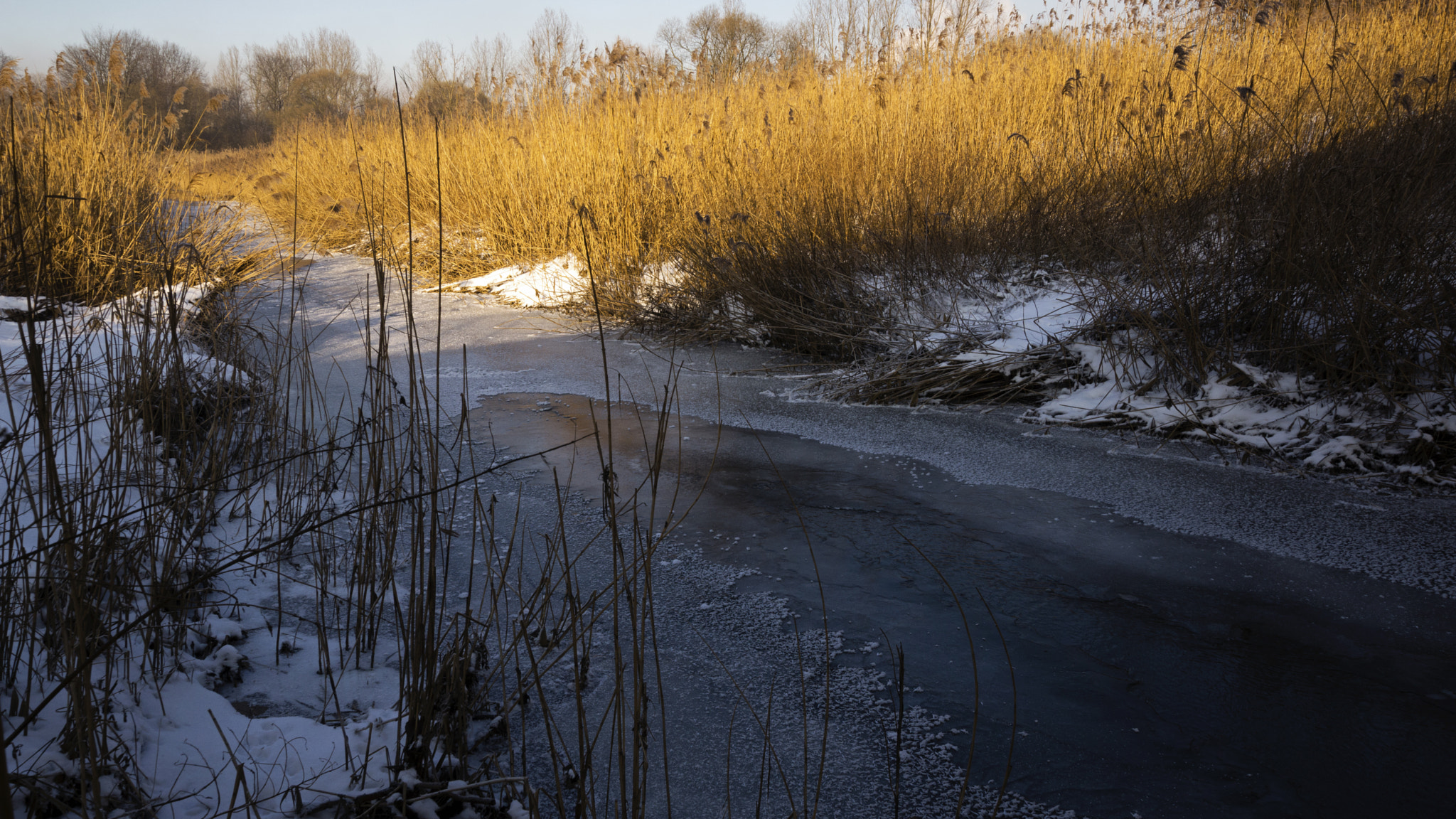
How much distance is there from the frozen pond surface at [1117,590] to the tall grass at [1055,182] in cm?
66

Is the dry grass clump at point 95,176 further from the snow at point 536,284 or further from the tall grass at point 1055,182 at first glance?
the snow at point 536,284

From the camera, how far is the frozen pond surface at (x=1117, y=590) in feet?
4.27

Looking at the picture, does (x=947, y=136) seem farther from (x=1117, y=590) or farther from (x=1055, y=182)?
(x=1117, y=590)

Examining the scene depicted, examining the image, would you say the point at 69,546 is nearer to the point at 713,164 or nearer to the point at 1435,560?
the point at 1435,560

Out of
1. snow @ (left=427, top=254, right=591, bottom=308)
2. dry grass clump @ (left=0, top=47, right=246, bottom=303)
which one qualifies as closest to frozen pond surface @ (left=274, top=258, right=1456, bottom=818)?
dry grass clump @ (left=0, top=47, right=246, bottom=303)

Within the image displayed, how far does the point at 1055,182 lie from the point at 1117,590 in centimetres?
302

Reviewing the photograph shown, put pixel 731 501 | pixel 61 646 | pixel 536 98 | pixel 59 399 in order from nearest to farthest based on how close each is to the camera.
Answer: pixel 61 646 < pixel 59 399 < pixel 731 501 < pixel 536 98

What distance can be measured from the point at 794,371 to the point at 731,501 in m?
1.60

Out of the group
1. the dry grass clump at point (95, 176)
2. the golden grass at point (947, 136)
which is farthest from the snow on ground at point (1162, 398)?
the dry grass clump at point (95, 176)

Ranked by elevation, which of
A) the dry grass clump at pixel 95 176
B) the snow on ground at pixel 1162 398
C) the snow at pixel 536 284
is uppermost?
the dry grass clump at pixel 95 176

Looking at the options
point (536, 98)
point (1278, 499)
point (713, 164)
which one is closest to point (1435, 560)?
point (1278, 499)

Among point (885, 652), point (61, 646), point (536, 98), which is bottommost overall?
point (885, 652)

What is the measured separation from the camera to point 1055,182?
14.1ft

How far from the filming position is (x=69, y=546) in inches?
40.1
